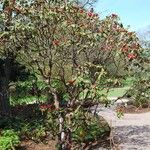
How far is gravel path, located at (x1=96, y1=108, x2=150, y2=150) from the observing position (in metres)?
15.9

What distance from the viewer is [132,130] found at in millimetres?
18797

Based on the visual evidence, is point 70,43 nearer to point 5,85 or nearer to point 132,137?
point 132,137

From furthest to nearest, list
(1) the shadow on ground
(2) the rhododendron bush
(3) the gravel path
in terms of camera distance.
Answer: (3) the gravel path → (1) the shadow on ground → (2) the rhododendron bush

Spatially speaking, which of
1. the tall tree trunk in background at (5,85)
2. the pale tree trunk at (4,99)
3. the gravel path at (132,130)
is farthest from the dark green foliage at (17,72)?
the gravel path at (132,130)

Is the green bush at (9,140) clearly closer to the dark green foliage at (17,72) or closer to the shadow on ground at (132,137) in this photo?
the shadow on ground at (132,137)

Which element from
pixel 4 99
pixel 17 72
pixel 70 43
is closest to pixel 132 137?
pixel 70 43

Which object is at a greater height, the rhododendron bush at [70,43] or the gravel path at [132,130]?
the rhododendron bush at [70,43]

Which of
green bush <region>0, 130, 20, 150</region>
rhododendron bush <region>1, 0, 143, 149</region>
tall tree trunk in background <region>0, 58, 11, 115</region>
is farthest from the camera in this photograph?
tall tree trunk in background <region>0, 58, 11, 115</region>

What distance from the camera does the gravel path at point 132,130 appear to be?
52.2 feet

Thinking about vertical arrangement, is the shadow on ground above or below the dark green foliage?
below

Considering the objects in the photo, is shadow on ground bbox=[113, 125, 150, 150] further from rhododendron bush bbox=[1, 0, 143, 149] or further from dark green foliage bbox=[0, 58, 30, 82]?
dark green foliage bbox=[0, 58, 30, 82]

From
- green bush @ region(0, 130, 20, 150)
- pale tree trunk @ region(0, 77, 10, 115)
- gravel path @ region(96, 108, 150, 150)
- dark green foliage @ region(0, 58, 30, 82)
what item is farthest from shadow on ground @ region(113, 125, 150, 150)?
dark green foliage @ region(0, 58, 30, 82)

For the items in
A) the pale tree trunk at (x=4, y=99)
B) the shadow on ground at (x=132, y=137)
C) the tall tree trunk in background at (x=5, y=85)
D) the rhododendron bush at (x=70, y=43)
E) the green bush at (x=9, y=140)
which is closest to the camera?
the rhododendron bush at (x=70, y=43)

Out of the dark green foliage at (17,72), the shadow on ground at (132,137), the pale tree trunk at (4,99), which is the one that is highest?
the dark green foliage at (17,72)
